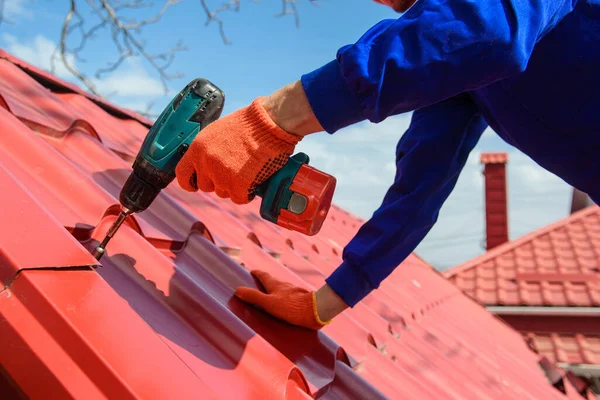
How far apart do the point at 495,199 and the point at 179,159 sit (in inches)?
381

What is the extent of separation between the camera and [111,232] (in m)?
1.33

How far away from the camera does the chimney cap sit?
33.6 feet

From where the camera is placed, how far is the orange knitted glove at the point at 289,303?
1.65 metres

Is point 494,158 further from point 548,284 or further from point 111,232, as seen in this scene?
point 111,232

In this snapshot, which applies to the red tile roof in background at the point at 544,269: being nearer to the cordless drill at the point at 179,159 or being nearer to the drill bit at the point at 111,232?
the cordless drill at the point at 179,159

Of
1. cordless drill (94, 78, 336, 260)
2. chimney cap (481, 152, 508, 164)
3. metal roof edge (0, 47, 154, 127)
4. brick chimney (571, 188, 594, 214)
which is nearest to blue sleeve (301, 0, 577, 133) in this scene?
cordless drill (94, 78, 336, 260)

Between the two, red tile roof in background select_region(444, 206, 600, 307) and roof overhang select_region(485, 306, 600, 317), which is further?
red tile roof in background select_region(444, 206, 600, 307)

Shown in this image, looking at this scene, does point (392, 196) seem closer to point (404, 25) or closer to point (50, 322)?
point (404, 25)

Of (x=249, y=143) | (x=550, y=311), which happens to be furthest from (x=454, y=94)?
(x=550, y=311)

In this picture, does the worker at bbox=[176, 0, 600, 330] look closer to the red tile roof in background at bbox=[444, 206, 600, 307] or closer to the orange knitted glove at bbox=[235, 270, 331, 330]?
the orange knitted glove at bbox=[235, 270, 331, 330]

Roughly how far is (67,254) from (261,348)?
50 cm

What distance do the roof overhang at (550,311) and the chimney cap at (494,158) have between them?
4043mm

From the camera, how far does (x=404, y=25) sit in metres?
1.06

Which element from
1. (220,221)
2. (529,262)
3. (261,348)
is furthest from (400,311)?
(529,262)
